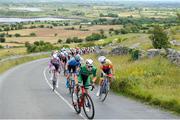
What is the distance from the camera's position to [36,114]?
1834 centimetres

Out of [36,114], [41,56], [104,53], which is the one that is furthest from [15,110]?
[41,56]

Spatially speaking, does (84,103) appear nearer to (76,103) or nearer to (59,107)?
(76,103)

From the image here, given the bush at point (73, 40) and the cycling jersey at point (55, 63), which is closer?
the cycling jersey at point (55, 63)

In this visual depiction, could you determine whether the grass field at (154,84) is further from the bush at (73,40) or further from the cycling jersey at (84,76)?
the bush at (73,40)

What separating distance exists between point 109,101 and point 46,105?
2.86 metres

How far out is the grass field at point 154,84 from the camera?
20.6 metres

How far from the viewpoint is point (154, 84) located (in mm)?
25562

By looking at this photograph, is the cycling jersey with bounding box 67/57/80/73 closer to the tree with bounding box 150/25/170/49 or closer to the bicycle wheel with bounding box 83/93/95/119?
the bicycle wheel with bounding box 83/93/95/119

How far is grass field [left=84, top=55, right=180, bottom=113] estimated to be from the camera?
20.6 metres

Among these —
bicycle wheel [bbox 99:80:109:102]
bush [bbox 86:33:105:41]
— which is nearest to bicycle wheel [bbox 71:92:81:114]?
bicycle wheel [bbox 99:80:109:102]

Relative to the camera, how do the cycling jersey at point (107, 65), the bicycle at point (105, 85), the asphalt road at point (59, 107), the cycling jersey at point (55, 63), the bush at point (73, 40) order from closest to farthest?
1. the asphalt road at point (59, 107)
2. the cycling jersey at point (107, 65)
3. the bicycle at point (105, 85)
4. the cycling jersey at point (55, 63)
5. the bush at point (73, 40)

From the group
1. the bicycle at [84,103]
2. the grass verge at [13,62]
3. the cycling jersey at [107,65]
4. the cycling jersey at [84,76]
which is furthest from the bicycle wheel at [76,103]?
the grass verge at [13,62]

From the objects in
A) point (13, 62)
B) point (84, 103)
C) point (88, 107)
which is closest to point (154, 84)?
point (84, 103)

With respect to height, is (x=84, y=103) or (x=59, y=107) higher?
(x=84, y=103)
